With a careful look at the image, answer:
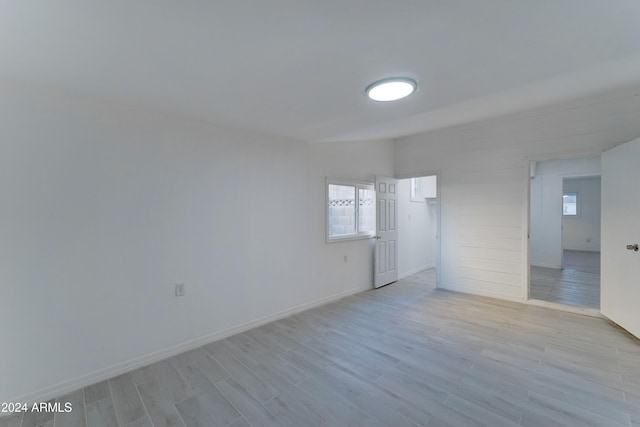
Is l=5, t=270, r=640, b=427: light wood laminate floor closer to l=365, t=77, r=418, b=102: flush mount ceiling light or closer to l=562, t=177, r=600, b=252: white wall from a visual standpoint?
l=365, t=77, r=418, b=102: flush mount ceiling light

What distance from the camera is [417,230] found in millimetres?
6152

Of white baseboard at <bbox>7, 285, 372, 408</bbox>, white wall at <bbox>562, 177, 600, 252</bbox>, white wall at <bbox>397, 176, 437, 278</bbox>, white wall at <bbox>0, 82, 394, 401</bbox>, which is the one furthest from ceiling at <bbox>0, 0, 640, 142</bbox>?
white wall at <bbox>562, 177, 600, 252</bbox>

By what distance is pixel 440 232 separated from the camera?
15.9ft

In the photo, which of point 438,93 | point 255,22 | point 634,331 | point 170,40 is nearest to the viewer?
point 255,22

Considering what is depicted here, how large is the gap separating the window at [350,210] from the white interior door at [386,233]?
15 centimetres

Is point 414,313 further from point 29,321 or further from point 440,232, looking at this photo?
point 29,321

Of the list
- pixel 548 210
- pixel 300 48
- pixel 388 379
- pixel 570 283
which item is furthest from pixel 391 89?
pixel 548 210

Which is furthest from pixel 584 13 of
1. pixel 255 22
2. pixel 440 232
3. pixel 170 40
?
pixel 440 232

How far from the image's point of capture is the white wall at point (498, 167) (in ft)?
11.4

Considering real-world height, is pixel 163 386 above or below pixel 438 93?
below

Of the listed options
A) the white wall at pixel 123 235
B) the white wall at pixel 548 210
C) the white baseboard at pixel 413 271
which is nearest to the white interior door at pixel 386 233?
the white baseboard at pixel 413 271

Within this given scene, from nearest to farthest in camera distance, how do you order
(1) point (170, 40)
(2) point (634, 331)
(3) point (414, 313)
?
(1) point (170, 40) → (2) point (634, 331) → (3) point (414, 313)

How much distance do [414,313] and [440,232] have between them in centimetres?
181

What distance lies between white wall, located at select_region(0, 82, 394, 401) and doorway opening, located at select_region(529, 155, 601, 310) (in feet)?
14.1
